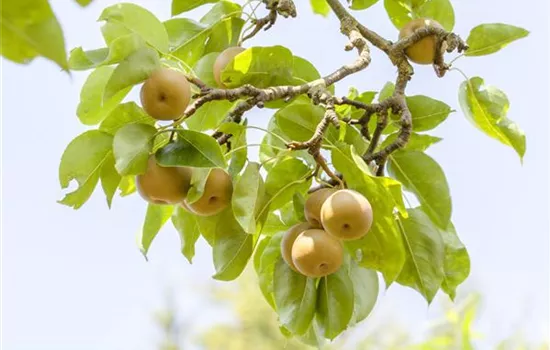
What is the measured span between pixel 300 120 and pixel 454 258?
27cm

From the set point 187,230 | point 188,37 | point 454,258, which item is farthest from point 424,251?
point 188,37

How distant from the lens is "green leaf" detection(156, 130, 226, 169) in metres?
0.81

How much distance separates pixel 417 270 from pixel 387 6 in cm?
39

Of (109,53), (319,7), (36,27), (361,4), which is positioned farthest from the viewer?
(319,7)

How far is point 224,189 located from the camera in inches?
35.3

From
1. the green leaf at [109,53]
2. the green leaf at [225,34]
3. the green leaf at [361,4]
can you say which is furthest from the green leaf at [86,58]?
the green leaf at [361,4]

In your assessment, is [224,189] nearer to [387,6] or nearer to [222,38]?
[222,38]

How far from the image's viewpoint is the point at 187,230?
102cm

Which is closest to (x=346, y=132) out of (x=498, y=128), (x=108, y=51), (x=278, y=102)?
(x=278, y=102)

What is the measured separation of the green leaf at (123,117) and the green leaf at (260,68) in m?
0.10

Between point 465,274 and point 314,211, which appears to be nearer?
point 314,211

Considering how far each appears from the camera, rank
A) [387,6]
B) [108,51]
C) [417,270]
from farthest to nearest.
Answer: [387,6], [417,270], [108,51]

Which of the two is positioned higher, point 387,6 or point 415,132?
point 387,6

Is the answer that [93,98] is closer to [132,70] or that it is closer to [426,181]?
[132,70]
